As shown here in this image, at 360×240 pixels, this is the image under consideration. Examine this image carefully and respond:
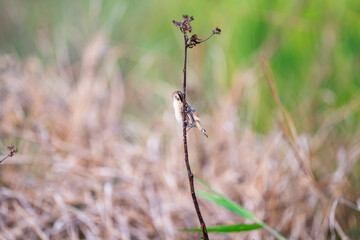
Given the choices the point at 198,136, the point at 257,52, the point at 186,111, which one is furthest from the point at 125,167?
the point at 186,111

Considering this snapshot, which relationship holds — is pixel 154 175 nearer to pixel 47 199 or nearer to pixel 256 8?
pixel 47 199

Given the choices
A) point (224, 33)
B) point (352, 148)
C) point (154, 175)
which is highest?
point (224, 33)

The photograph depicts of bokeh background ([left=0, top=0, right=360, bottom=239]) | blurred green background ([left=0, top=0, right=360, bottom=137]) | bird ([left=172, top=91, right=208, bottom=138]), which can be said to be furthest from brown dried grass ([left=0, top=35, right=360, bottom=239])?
bird ([left=172, top=91, right=208, bottom=138])

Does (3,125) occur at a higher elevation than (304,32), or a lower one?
lower

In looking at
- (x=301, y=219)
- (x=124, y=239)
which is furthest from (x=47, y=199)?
(x=301, y=219)

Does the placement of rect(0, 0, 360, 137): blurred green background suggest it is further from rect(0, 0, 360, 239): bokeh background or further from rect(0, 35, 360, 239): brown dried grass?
rect(0, 35, 360, 239): brown dried grass

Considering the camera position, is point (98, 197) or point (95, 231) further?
point (98, 197)

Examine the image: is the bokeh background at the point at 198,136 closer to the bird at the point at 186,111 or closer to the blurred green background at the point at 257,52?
the blurred green background at the point at 257,52

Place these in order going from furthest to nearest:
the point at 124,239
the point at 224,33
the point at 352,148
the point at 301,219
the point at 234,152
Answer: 1. the point at 224,33
2. the point at 234,152
3. the point at 352,148
4. the point at 301,219
5. the point at 124,239
